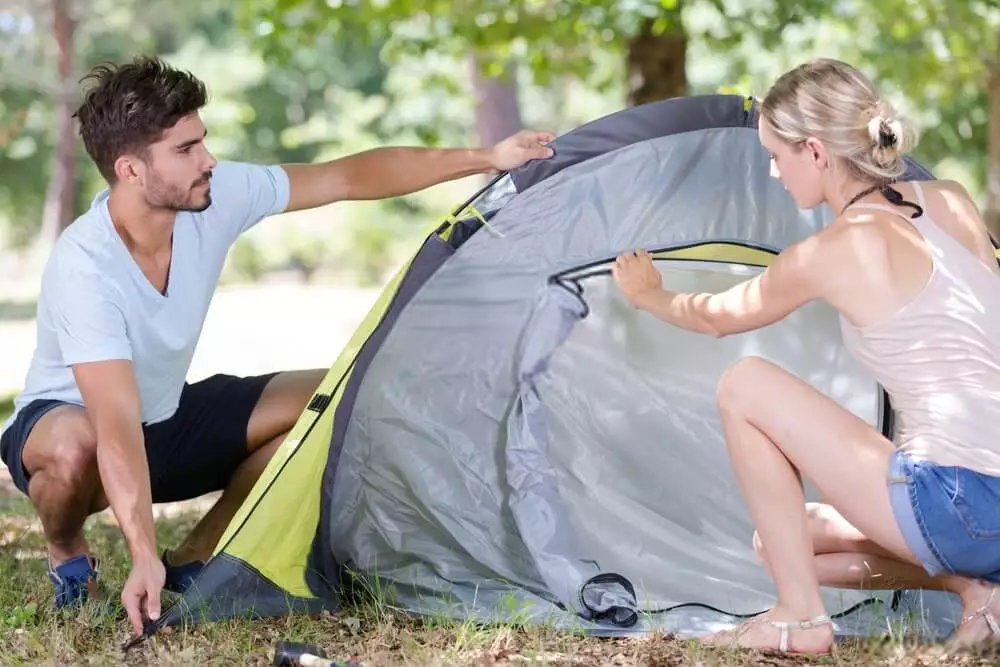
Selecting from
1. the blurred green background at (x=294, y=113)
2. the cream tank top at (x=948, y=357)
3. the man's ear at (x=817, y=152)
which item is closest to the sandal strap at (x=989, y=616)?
the cream tank top at (x=948, y=357)

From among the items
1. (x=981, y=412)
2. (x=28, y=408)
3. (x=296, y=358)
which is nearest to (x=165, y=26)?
(x=296, y=358)

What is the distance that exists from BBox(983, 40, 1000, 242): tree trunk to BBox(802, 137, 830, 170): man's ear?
12.9ft

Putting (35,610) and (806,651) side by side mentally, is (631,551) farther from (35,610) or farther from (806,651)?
(35,610)

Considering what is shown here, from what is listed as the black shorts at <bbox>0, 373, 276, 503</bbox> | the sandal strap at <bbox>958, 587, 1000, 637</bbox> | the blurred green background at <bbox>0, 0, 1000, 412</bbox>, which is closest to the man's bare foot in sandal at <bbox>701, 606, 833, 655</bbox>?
the sandal strap at <bbox>958, 587, 1000, 637</bbox>

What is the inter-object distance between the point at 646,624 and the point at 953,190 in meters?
1.04

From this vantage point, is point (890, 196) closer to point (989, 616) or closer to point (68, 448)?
point (989, 616)

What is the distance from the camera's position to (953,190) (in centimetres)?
231

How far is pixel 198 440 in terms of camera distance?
2.90m

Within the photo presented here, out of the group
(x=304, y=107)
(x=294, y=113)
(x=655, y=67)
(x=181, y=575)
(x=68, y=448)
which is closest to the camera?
(x=68, y=448)

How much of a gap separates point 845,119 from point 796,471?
62cm

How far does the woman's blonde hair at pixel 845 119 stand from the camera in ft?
7.15

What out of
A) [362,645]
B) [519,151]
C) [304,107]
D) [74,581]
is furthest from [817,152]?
[304,107]

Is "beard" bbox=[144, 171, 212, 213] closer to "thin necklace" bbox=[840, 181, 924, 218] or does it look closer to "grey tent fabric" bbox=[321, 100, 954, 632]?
"grey tent fabric" bbox=[321, 100, 954, 632]

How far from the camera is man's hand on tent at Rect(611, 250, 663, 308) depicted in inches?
100.0
